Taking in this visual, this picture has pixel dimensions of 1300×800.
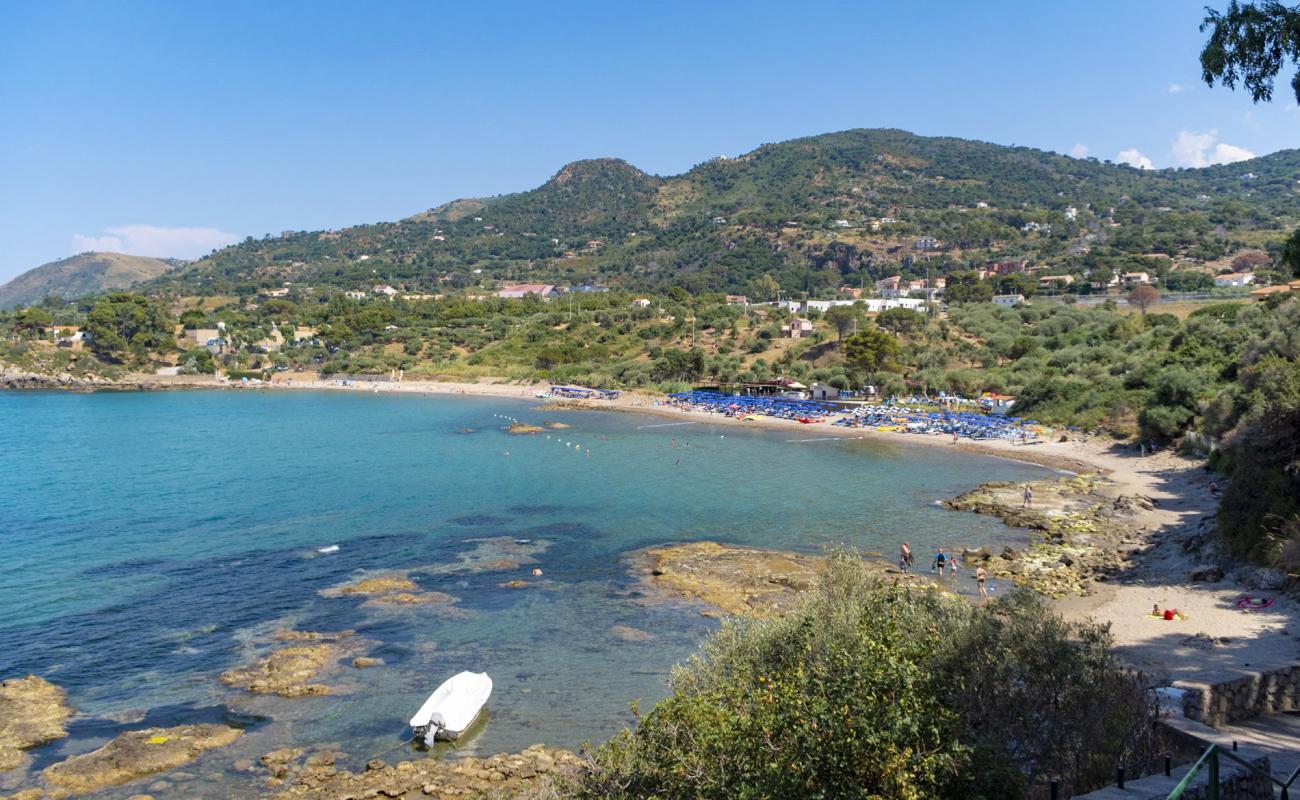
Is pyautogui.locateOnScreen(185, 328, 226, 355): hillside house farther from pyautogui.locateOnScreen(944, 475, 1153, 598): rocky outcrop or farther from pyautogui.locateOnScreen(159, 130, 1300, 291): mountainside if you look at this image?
pyautogui.locateOnScreen(944, 475, 1153, 598): rocky outcrop

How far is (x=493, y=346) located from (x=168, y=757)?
8533cm

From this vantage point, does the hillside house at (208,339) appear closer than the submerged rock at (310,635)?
No

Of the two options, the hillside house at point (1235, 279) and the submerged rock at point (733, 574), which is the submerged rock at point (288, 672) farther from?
the hillside house at point (1235, 279)

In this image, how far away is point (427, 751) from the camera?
14398mm

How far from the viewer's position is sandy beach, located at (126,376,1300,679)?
1566 cm

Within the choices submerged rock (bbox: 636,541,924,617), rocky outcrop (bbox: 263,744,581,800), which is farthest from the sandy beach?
rocky outcrop (bbox: 263,744,581,800)

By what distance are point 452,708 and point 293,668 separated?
4834 millimetres

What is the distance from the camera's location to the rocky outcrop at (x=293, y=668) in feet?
54.6

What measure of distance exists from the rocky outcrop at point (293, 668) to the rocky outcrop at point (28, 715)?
9.31 feet

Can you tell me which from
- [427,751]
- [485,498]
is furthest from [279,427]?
[427,751]

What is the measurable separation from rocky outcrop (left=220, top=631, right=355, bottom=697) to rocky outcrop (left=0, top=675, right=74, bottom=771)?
2836 mm

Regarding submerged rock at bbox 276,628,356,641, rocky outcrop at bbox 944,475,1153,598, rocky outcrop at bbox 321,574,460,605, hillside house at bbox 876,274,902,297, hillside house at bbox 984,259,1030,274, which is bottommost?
submerged rock at bbox 276,628,356,641

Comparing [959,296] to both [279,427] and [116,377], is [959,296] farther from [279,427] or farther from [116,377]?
[116,377]

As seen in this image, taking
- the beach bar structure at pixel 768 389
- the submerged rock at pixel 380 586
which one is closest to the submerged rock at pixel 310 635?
the submerged rock at pixel 380 586
